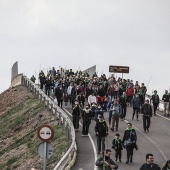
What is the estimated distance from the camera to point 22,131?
41.6m

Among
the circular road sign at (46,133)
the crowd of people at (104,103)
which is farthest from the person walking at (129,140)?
the circular road sign at (46,133)

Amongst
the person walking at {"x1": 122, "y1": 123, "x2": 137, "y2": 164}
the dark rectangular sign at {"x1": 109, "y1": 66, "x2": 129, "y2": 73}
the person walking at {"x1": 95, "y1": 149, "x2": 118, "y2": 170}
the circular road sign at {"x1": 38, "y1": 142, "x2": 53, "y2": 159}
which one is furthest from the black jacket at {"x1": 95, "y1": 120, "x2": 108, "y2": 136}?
the dark rectangular sign at {"x1": 109, "y1": 66, "x2": 129, "y2": 73}

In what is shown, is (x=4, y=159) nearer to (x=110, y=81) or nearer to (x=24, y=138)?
(x=24, y=138)

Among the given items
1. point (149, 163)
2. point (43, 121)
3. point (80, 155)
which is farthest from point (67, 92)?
point (149, 163)

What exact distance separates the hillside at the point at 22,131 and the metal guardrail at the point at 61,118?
402mm

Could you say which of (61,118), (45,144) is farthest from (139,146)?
(45,144)

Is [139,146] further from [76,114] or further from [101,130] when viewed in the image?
[76,114]

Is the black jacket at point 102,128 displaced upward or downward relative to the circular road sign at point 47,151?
upward

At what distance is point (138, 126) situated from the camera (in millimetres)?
36062

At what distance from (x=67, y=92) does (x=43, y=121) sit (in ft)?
15.8

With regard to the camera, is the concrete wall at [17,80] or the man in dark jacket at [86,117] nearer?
the man in dark jacket at [86,117]

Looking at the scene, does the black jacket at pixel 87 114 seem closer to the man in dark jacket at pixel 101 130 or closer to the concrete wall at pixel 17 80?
the man in dark jacket at pixel 101 130

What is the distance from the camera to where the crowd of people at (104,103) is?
25562 mm

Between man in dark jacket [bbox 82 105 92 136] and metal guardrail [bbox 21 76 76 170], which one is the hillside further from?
man in dark jacket [bbox 82 105 92 136]
